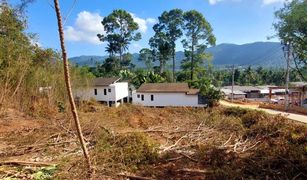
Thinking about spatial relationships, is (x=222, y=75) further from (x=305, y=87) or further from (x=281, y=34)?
(x=281, y=34)

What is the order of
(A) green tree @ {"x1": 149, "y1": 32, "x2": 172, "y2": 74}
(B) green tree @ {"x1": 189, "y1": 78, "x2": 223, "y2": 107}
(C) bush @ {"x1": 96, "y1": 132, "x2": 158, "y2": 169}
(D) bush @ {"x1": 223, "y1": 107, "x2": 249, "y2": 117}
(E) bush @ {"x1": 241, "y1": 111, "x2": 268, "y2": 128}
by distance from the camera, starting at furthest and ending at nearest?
(A) green tree @ {"x1": 149, "y1": 32, "x2": 172, "y2": 74}, (B) green tree @ {"x1": 189, "y1": 78, "x2": 223, "y2": 107}, (D) bush @ {"x1": 223, "y1": 107, "x2": 249, "y2": 117}, (E) bush @ {"x1": 241, "y1": 111, "x2": 268, "y2": 128}, (C) bush @ {"x1": 96, "y1": 132, "x2": 158, "y2": 169}

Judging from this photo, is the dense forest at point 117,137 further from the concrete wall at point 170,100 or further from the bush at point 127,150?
the concrete wall at point 170,100

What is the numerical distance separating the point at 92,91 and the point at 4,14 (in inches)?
694

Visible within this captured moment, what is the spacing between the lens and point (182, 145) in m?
6.85

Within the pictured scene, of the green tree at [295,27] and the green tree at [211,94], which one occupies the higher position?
the green tree at [295,27]

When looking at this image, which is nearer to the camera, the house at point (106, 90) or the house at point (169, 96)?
the house at point (169, 96)

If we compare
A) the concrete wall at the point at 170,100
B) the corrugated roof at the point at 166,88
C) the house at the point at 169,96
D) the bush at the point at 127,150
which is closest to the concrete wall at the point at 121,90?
the house at the point at 169,96

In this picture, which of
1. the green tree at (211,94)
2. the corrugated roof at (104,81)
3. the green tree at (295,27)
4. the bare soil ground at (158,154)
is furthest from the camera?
the corrugated roof at (104,81)

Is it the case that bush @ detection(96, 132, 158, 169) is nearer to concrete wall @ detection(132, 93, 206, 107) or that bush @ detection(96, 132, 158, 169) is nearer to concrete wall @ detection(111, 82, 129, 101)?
concrete wall @ detection(132, 93, 206, 107)

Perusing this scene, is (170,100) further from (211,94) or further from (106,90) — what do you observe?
(106,90)

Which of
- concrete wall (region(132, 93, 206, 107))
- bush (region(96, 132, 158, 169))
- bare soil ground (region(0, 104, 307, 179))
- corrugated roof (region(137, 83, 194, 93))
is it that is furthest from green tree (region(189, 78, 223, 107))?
bush (region(96, 132, 158, 169))

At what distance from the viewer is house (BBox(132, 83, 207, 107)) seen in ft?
77.5

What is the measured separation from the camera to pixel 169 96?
24344mm

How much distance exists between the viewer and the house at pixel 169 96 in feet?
77.5
